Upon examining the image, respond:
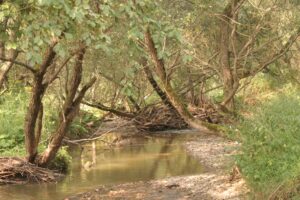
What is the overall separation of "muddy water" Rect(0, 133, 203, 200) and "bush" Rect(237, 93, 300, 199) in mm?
4480

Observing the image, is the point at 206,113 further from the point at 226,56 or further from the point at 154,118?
the point at 226,56

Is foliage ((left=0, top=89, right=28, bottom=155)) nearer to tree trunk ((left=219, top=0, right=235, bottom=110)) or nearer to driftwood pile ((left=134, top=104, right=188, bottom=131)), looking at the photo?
driftwood pile ((left=134, top=104, right=188, bottom=131))

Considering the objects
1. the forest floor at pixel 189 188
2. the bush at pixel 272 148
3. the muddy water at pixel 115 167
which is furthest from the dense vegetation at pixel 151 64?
the muddy water at pixel 115 167

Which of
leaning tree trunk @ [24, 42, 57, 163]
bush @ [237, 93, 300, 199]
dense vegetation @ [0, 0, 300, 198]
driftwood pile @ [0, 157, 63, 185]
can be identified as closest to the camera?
dense vegetation @ [0, 0, 300, 198]

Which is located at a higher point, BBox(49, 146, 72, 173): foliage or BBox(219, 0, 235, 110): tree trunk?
BBox(219, 0, 235, 110): tree trunk

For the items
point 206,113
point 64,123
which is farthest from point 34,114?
point 206,113

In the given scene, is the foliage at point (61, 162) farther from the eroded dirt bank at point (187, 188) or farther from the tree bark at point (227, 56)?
the tree bark at point (227, 56)

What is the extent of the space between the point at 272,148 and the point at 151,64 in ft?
30.7

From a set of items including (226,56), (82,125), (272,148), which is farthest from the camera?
(82,125)

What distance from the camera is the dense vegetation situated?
214 inches

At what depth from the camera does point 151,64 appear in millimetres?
17047

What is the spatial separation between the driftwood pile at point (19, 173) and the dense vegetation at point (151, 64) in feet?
1.09

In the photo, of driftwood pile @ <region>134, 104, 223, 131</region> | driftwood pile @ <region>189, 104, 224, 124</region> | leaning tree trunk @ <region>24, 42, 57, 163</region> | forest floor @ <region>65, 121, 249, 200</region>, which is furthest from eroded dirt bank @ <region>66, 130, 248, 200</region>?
driftwood pile @ <region>134, 104, 223, 131</region>

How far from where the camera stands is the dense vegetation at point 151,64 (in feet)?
17.8
